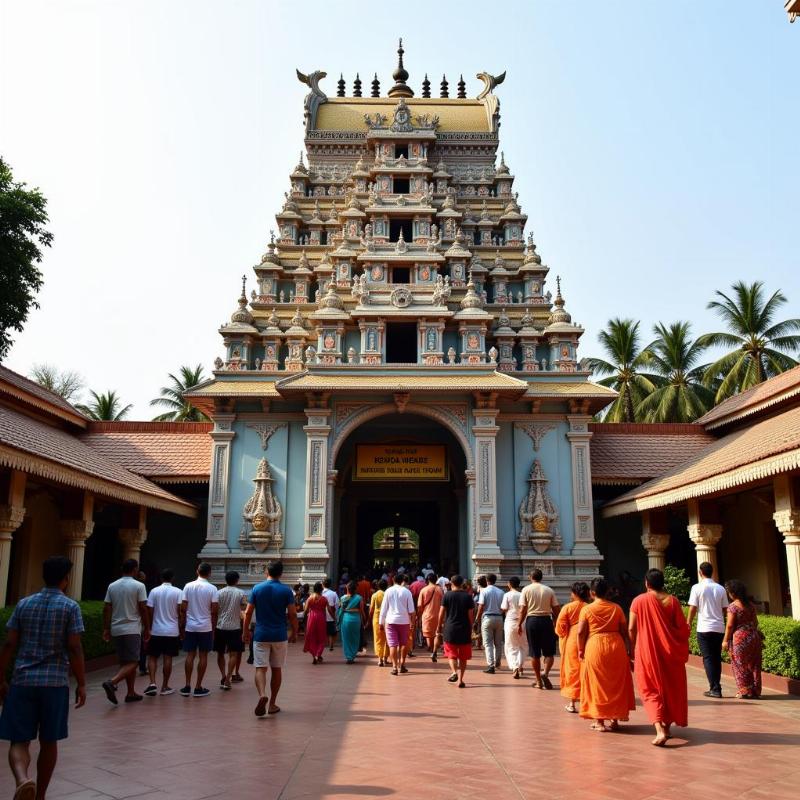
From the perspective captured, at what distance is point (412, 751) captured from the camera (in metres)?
6.04

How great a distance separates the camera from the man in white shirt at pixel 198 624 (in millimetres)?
8656

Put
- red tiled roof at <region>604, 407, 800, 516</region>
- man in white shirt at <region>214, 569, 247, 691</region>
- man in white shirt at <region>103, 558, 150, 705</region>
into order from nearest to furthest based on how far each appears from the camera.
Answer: man in white shirt at <region>103, 558, 150, 705</region> < man in white shirt at <region>214, 569, 247, 691</region> < red tiled roof at <region>604, 407, 800, 516</region>

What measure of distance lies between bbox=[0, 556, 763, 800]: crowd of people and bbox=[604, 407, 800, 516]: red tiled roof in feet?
6.81

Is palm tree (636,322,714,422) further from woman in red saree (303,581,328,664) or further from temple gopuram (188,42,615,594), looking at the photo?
woman in red saree (303,581,328,664)

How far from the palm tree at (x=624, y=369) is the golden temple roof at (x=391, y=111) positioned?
41.9ft

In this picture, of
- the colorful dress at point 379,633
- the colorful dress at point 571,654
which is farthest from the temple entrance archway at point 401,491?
the colorful dress at point 571,654

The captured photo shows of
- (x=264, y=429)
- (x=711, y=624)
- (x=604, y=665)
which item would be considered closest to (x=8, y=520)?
(x=264, y=429)

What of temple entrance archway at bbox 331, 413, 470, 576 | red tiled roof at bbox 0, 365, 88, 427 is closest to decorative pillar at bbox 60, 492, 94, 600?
red tiled roof at bbox 0, 365, 88, 427

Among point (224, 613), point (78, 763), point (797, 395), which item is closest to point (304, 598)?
point (224, 613)

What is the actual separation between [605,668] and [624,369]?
29372 millimetres

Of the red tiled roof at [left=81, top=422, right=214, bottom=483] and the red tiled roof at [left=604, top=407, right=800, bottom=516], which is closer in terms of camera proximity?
the red tiled roof at [left=604, top=407, right=800, bottom=516]

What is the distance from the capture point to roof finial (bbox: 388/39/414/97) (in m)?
30.7

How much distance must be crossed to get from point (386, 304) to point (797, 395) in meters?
9.70

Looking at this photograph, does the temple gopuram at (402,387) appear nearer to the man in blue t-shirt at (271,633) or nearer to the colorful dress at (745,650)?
the colorful dress at (745,650)
